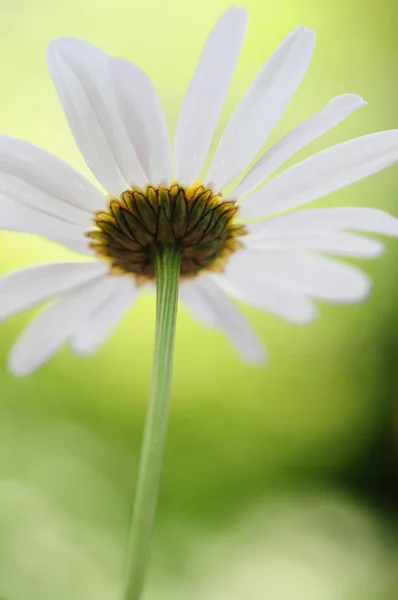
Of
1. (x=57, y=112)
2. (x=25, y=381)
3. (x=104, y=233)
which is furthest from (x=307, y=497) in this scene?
(x=104, y=233)

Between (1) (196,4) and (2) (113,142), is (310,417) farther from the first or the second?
(2) (113,142)

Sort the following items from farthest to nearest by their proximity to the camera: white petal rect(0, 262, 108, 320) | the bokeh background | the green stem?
the bokeh background < white petal rect(0, 262, 108, 320) < the green stem

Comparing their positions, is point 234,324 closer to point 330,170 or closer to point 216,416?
point 330,170

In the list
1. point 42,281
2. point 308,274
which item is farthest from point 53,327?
point 308,274

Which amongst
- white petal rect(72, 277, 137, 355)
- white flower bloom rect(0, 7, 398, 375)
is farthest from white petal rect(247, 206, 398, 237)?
white petal rect(72, 277, 137, 355)

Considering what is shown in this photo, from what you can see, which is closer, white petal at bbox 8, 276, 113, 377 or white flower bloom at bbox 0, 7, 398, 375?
white flower bloom at bbox 0, 7, 398, 375

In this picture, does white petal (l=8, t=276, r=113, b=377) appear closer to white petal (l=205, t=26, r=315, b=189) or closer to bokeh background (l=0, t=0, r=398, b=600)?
white petal (l=205, t=26, r=315, b=189)

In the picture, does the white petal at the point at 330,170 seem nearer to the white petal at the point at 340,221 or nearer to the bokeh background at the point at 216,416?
the white petal at the point at 340,221
